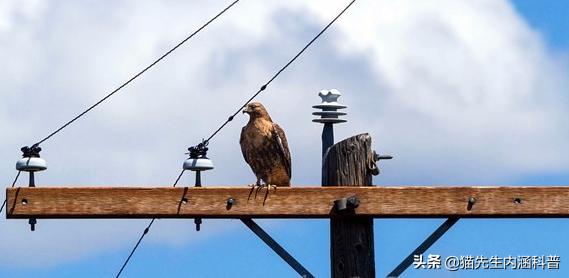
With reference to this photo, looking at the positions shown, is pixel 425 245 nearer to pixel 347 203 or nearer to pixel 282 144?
pixel 347 203

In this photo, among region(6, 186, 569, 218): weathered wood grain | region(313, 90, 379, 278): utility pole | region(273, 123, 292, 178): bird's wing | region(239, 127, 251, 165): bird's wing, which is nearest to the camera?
region(6, 186, 569, 218): weathered wood grain

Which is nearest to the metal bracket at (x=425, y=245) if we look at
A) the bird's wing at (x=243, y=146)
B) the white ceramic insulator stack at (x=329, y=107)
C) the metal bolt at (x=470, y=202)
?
the metal bolt at (x=470, y=202)

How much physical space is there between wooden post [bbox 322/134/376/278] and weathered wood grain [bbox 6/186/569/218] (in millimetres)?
123

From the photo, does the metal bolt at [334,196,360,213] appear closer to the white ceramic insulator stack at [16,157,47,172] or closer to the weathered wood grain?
the weathered wood grain

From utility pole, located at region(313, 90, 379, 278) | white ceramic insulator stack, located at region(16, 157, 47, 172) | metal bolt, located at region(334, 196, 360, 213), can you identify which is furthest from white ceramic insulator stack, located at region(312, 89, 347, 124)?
white ceramic insulator stack, located at region(16, 157, 47, 172)

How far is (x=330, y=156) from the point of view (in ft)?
20.4

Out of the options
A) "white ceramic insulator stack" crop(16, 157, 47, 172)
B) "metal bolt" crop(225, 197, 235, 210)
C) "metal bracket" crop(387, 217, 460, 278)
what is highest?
"white ceramic insulator stack" crop(16, 157, 47, 172)

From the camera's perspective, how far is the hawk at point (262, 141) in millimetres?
7426

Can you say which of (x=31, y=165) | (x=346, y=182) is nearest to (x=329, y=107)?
(x=346, y=182)

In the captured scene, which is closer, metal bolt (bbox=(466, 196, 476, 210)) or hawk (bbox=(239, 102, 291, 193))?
metal bolt (bbox=(466, 196, 476, 210))

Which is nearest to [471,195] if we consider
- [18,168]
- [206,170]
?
[206,170]

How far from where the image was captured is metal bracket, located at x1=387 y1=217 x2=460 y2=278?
5984mm

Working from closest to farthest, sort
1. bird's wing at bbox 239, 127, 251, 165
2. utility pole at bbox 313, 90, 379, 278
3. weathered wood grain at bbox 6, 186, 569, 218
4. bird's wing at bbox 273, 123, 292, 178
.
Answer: weathered wood grain at bbox 6, 186, 569, 218, utility pole at bbox 313, 90, 379, 278, bird's wing at bbox 273, 123, 292, 178, bird's wing at bbox 239, 127, 251, 165

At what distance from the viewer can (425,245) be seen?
20.0 ft
